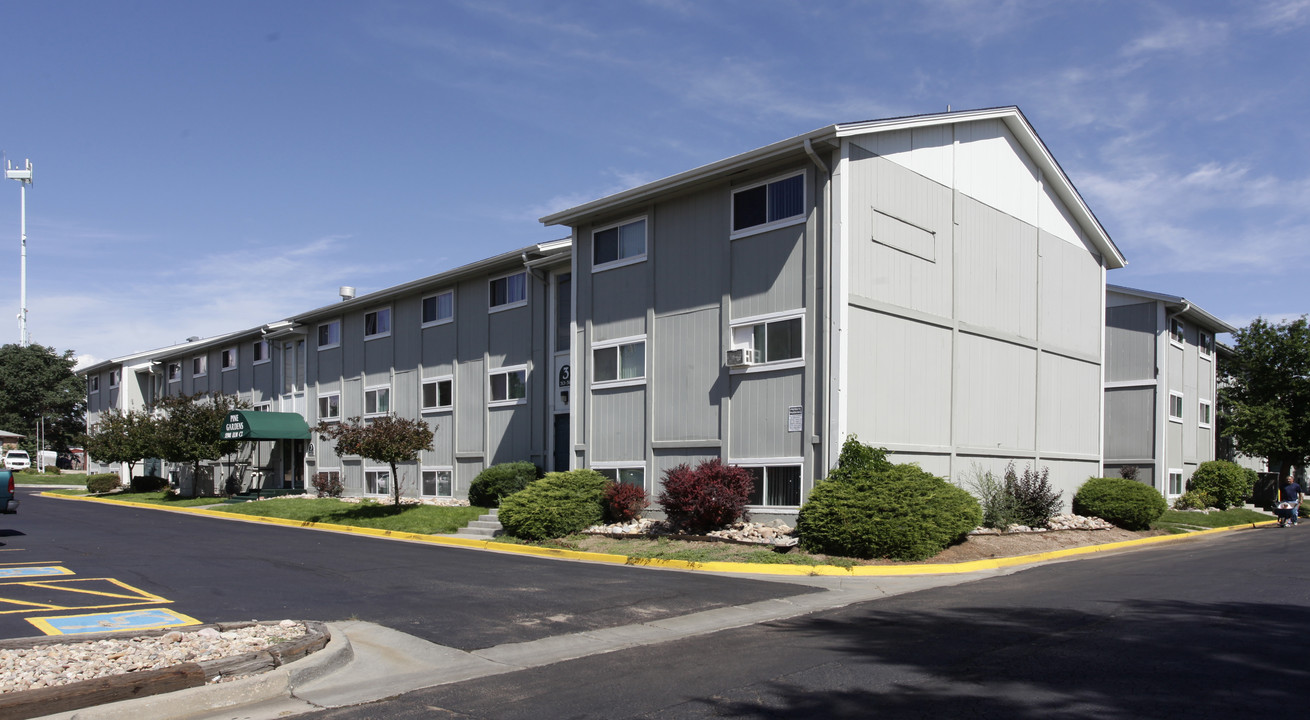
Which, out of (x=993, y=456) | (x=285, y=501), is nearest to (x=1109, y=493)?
(x=993, y=456)

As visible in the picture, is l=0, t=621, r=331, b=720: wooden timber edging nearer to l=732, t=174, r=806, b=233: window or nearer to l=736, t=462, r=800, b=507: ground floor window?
l=736, t=462, r=800, b=507: ground floor window

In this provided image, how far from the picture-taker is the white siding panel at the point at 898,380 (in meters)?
18.4

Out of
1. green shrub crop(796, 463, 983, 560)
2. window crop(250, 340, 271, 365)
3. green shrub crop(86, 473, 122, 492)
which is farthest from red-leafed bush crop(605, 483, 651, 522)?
green shrub crop(86, 473, 122, 492)

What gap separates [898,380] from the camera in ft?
63.9

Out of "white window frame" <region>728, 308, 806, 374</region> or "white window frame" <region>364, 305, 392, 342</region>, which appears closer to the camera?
"white window frame" <region>728, 308, 806, 374</region>

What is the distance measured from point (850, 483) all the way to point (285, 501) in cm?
2219

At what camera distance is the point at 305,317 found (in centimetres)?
3684

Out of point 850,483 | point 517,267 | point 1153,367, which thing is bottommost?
point 850,483

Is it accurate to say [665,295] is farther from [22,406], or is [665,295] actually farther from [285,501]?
[22,406]

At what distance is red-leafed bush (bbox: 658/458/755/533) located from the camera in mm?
18297

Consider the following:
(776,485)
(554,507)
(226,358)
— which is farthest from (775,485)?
(226,358)

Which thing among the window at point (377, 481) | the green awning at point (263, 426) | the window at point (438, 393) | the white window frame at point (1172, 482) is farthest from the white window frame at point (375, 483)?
the white window frame at point (1172, 482)

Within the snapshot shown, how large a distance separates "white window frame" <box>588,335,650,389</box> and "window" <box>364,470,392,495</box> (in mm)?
12561

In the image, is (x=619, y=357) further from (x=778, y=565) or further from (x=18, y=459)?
(x=18, y=459)
